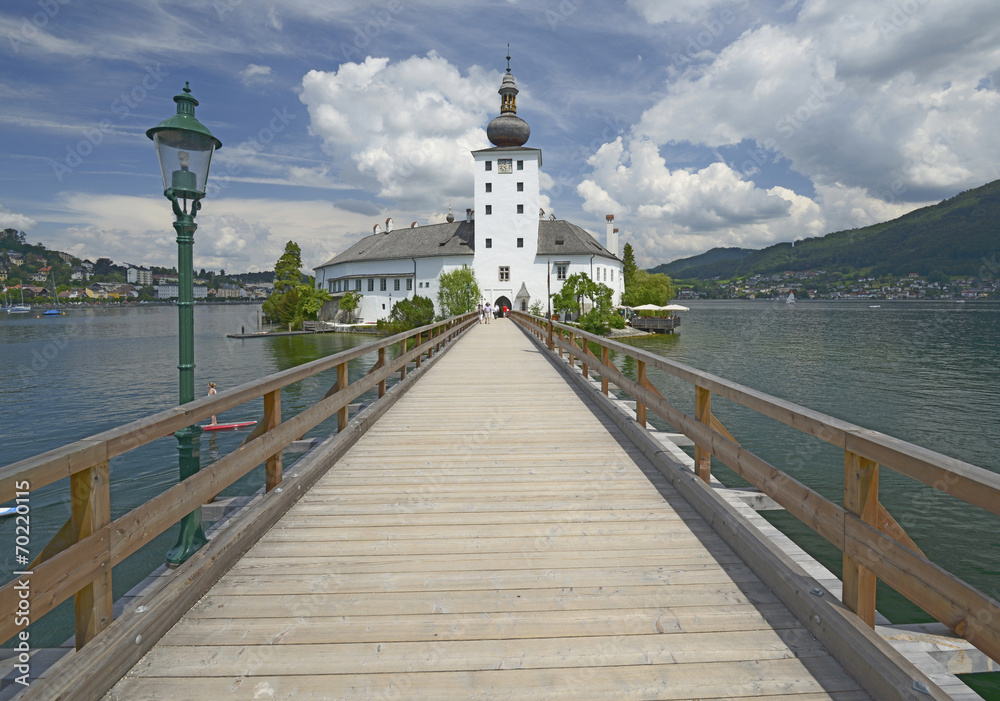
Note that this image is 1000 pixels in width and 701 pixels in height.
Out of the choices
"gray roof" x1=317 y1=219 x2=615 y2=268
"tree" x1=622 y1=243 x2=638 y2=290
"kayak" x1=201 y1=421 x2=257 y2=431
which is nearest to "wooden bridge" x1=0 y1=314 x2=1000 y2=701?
"kayak" x1=201 y1=421 x2=257 y2=431

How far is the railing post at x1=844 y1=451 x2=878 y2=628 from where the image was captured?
2400 mm

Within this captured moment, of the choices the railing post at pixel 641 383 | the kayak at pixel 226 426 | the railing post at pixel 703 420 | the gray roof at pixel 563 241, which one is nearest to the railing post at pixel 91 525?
the railing post at pixel 703 420

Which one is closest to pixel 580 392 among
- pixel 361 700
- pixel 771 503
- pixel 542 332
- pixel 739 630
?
pixel 771 503

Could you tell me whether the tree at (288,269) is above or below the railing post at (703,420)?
above

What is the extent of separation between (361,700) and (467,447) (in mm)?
4167

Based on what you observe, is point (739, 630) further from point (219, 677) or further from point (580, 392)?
point (580, 392)

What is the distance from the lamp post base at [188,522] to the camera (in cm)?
330

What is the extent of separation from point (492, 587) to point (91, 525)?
1.94 metres

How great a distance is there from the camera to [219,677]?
240 cm

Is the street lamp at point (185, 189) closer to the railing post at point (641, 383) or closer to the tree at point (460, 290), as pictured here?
the railing post at point (641, 383)

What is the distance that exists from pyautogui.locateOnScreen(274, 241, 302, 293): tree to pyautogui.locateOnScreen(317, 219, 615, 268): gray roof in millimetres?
5879

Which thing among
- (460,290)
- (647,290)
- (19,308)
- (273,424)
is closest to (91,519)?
(273,424)

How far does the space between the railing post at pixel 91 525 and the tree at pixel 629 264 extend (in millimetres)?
78826

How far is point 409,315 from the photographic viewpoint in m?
49.7
